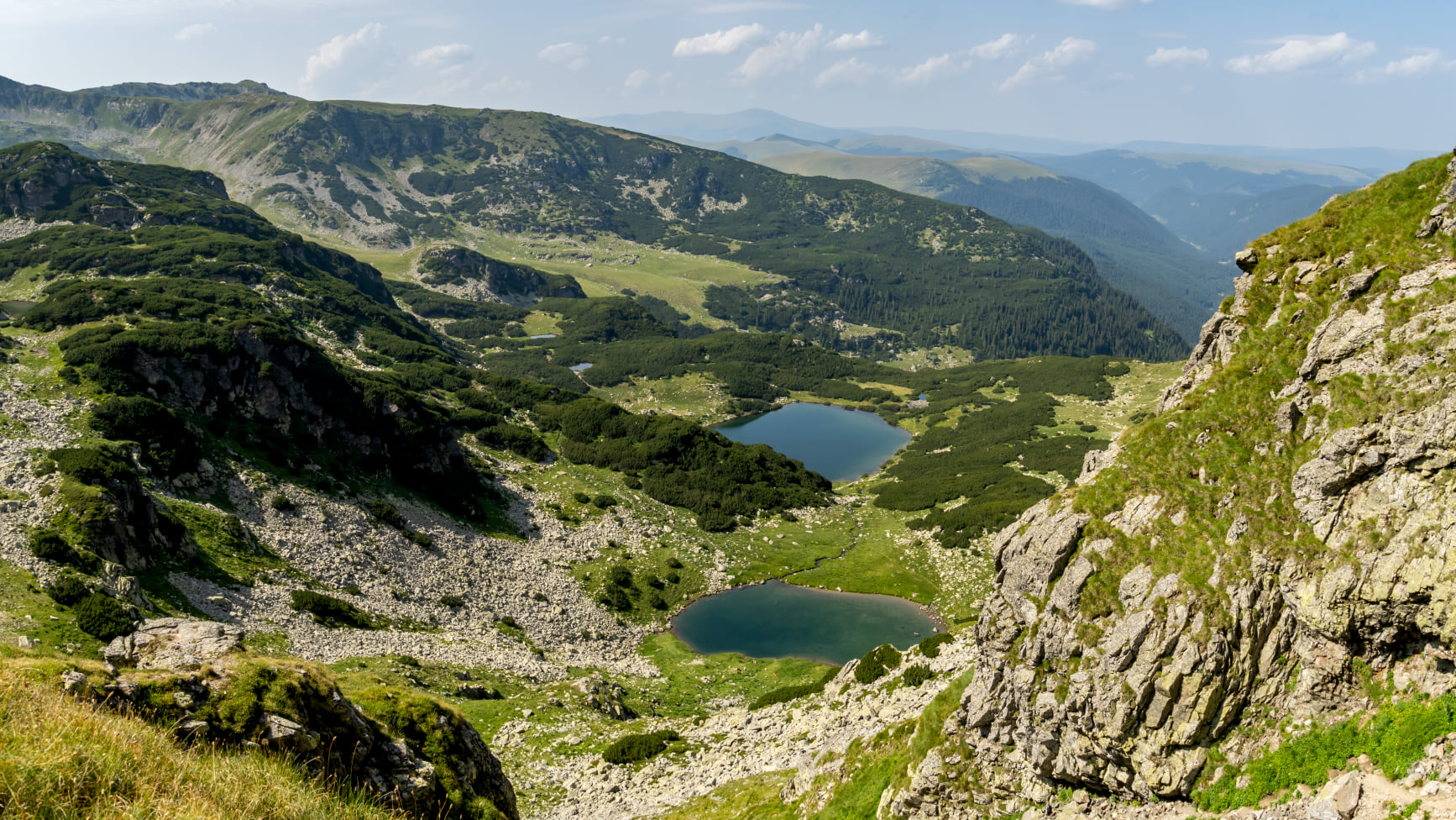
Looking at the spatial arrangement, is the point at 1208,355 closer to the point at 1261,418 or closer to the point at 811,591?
the point at 1261,418

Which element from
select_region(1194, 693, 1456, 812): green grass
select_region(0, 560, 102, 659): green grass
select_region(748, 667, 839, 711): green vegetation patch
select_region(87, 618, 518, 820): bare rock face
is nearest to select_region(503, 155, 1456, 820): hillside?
select_region(1194, 693, 1456, 812): green grass

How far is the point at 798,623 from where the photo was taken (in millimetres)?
85438

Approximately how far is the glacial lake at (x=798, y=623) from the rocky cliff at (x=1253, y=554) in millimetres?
51592

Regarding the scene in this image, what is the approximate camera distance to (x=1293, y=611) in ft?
72.0

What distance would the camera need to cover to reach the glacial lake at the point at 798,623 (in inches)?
3145

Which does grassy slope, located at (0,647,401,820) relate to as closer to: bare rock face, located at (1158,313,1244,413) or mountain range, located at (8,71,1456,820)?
mountain range, located at (8,71,1456,820)

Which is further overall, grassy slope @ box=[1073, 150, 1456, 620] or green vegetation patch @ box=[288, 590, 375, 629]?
green vegetation patch @ box=[288, 590, 375, 629]

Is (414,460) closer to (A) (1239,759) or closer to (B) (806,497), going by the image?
(B) (806,497)

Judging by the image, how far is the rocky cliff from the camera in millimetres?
20719

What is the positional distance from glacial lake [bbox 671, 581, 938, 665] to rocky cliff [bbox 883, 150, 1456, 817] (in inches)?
2031

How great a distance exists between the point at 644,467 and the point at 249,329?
57.0 metres

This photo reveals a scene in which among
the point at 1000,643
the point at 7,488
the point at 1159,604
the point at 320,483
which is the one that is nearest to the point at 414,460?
the point at 320,483

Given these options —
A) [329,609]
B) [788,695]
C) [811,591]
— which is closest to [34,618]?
[329,609]

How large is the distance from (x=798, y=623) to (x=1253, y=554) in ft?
218
